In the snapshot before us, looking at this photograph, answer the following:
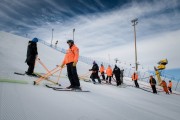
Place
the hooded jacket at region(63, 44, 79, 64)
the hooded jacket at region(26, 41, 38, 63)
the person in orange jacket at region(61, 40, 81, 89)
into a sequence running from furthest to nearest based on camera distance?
the hooded jacket at region(26, 41, 38, 63) → the hooded jacket at region(63, 44, 79, 64) → the person in orange jacket at region(61, 40, 81, 89)

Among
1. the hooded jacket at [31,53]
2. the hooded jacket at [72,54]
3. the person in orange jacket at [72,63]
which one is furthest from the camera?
the hooded jacket at [31,53]

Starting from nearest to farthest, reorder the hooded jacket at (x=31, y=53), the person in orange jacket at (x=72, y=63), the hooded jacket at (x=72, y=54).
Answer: the person in orange jacket at (x=72, y=63), the hooded jacket at (x=72, y=54), the hooded jacket at (x=31, y=53)

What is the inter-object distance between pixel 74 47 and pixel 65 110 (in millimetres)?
3277

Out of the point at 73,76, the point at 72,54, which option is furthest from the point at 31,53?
the point at 73,76

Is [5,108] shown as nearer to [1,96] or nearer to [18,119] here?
[18,119]

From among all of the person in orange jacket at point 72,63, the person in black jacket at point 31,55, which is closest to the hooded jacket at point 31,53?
the person in black jacket at point 31,55

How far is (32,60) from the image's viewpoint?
778 centimetres

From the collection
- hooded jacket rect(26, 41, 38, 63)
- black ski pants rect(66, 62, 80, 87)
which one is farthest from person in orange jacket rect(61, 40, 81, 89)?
hooded jacket rect(26, 41, 38, 63)

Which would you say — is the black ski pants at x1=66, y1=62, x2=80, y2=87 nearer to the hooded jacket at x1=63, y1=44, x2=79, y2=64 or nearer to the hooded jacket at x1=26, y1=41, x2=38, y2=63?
the hooded jacket at x1=63, y1=44, x2=79, y2=64

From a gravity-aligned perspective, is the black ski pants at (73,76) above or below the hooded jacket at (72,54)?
below

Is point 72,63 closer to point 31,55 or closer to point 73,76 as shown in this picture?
point 73,76

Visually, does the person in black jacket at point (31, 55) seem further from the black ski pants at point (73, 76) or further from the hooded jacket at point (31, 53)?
the black ski pants at point (73, 76)

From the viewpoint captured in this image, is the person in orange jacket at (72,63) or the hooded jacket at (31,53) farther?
the hooded jacket at (31,53)

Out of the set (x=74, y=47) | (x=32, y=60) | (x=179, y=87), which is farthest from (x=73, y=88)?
(x=179, y=87)
